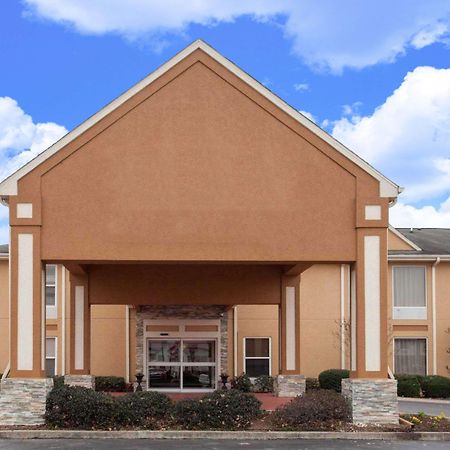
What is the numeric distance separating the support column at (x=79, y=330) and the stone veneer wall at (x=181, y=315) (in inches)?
146

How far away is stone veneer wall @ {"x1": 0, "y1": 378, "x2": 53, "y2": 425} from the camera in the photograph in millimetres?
18078

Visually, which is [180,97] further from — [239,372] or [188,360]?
[239,372]

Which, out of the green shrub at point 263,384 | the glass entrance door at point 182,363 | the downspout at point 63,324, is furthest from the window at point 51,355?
the green shrub at point 263,384

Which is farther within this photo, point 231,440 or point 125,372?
point 125,372

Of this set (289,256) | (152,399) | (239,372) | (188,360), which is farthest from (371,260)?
(239,372)

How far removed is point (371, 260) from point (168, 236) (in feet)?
15.7

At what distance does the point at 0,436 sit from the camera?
17.5 metres

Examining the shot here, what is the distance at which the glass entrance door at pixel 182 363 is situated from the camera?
1155 inches

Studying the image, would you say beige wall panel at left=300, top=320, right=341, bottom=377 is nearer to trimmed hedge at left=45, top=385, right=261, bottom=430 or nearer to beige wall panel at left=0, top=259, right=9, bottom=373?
beige wall panel at left=0, top=259, right=9, bottom=373

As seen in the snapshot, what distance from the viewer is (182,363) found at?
29.3 meters

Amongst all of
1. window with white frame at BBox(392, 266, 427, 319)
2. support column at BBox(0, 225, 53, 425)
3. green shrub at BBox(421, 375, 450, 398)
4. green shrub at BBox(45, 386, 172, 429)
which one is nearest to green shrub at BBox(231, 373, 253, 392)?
green shrub at BBox(421, 375, 450, 398)

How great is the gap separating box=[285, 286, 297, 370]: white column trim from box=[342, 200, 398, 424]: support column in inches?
282

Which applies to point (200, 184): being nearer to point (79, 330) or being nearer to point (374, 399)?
point (374, 399)

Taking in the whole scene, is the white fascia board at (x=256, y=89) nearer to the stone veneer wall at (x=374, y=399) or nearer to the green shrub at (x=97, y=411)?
the stone veneer wall at (x=374, y=399)
